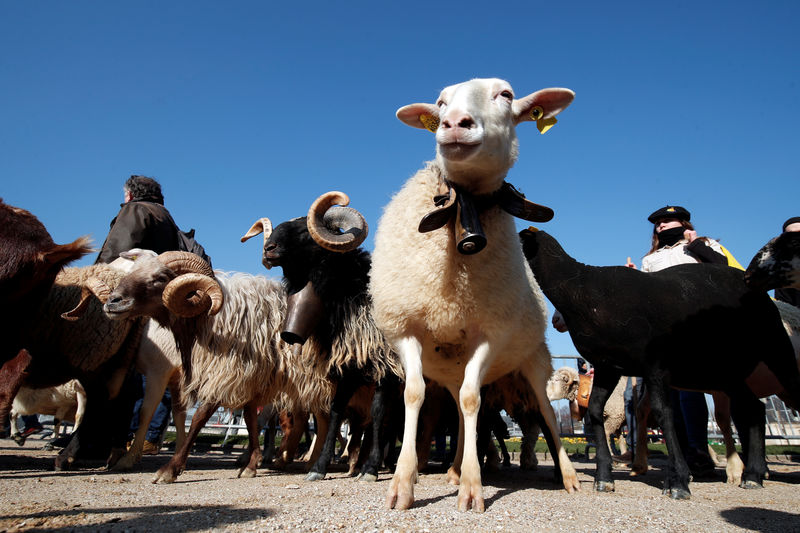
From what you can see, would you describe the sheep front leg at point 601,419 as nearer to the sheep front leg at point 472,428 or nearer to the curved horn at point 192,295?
the sheep front leg at point 472,428

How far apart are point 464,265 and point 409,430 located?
48.0 inches

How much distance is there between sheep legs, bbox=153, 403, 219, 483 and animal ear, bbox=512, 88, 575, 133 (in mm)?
4120

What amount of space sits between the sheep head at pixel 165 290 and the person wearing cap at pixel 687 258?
496 centimetres

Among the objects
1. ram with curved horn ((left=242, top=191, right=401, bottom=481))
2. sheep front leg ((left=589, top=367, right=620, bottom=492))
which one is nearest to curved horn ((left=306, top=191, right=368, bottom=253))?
ram with curved horn ((left=242, top=191, right=401, bottom=481))

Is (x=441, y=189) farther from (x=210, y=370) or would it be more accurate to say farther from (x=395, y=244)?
(x=210, y=370)

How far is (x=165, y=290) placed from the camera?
16.9ft

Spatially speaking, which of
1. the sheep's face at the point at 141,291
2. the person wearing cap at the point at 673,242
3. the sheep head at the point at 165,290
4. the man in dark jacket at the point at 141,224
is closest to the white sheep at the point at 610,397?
the person wearing cap at the point at 673,242

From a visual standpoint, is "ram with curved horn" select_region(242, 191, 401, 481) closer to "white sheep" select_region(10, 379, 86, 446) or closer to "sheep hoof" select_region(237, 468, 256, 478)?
"sheep hoof" select_region(237, 468, 256, 478)

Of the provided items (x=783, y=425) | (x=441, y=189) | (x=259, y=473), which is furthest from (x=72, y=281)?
(x=783, y=425)

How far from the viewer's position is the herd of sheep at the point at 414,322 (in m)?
3.67

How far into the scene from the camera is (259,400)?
19.4ft

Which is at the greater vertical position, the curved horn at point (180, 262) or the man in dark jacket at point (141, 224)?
the man in dark jacket at point (141, 224)

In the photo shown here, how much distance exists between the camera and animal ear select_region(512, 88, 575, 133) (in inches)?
164

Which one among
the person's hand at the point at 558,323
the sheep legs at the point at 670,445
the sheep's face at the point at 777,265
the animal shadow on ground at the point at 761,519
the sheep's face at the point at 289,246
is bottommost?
the animal shadow on ground at the point at 761,519
